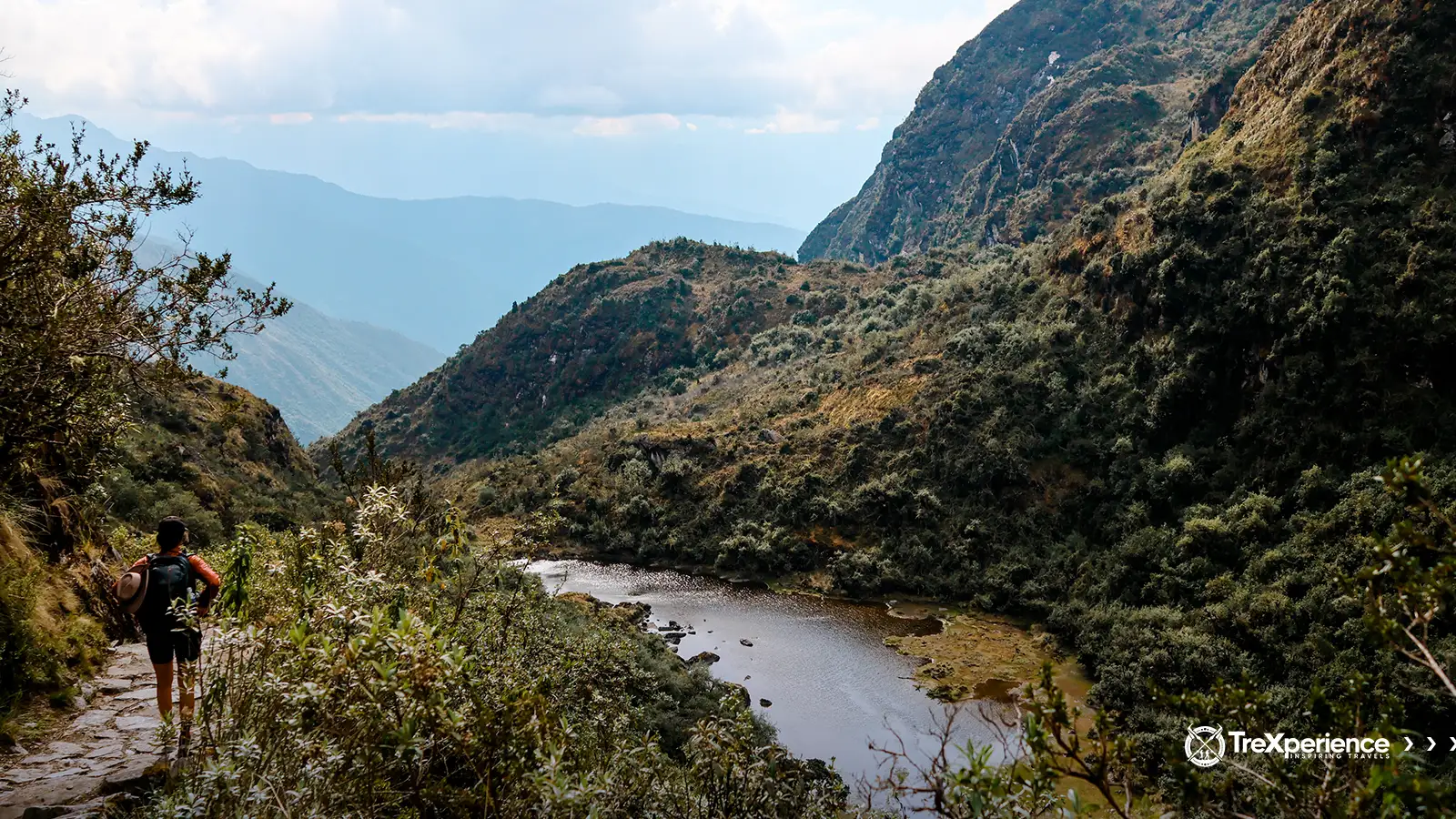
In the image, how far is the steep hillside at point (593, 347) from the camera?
88.5 meters

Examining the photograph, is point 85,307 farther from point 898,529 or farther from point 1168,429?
point 1168,429

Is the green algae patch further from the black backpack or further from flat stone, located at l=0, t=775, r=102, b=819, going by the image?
flat stone, located at l=0, t=775, r=102, b=819

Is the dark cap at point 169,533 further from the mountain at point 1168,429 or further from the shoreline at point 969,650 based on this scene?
the mountain at point 1168,429

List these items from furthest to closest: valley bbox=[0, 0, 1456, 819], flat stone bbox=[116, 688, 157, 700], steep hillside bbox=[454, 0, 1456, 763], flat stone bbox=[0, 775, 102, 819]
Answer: steep hillside bbox=[454, 0, 1456, 763], flat stone bbox=[116, 688, 157, 700], flat stone bbox=[0, 775, 102, 819], valley bbox=[0, 0, 1456, 819]

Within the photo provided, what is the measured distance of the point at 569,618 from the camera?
27.5m

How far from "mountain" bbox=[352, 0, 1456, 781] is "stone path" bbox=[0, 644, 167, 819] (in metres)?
19.9

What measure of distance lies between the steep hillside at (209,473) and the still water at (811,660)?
11.9 metres

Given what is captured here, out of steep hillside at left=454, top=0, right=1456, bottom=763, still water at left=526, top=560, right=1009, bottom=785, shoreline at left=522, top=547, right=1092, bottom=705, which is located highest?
steep hillside at left=454, top=0, right=1456, bottom=763

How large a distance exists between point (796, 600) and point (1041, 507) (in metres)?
12.3

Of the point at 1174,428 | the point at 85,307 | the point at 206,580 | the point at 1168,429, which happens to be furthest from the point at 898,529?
the point at 85,307

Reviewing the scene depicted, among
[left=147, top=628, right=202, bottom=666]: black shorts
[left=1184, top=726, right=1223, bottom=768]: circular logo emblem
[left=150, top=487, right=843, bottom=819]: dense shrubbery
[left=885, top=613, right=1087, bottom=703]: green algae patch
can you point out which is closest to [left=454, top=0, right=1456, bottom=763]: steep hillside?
[left=885, top=613, right=1087, bottom=703]: green algae patch

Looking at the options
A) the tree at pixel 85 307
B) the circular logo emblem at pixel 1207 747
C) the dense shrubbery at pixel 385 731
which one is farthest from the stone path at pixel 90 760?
the circular logo emblem at pixel 1207 747

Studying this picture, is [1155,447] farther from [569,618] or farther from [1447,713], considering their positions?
[569,618]

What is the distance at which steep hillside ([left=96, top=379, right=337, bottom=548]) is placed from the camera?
2695cm
